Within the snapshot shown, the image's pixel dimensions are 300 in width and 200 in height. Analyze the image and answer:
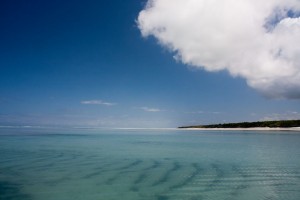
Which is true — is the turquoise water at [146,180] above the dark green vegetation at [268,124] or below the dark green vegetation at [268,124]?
below

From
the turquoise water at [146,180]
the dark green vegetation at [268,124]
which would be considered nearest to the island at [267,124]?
the dark green vegetation at [268,124]

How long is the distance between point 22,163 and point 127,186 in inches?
368

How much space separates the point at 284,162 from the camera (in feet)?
66.3

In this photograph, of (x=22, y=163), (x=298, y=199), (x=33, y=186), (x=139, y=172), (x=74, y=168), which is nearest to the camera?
(x=298, y=199)

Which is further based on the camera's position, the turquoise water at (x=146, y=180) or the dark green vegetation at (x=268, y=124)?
the dark green vegetation at (x=268, y=124)

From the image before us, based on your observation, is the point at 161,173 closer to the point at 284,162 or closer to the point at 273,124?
the point at 284,162

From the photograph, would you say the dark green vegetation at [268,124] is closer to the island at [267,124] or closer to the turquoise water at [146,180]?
the island at [267,124]

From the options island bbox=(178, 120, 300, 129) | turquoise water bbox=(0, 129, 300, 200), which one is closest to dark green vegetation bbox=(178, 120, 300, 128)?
island bbox=(178, 120, 300, 129)

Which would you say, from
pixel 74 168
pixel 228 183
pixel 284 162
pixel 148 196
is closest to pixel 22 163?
pixel 74 168

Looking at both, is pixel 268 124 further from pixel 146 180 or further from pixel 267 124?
pixel 146 180

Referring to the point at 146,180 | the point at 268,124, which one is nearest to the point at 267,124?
the point at 268,124

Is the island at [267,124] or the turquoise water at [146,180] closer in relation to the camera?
the turquoise water at [146,180]

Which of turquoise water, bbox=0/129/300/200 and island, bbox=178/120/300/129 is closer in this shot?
turquoise water, bbox=0/129/300/200

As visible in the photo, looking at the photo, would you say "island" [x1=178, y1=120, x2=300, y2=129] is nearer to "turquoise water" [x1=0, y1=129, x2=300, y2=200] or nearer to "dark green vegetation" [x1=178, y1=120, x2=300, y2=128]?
"dark green vegetation" [x1=178, y1=120, x2=300, y2=128]
